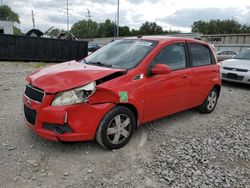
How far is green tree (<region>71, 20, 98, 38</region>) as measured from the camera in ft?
349

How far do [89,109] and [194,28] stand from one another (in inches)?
3785

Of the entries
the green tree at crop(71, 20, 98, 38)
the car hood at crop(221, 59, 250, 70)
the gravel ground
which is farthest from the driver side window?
the green tree at crop(71, 20, 98, 38)

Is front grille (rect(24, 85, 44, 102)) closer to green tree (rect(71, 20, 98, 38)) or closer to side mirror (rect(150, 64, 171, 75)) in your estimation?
side mirror (rect(150, 64, 171, 75))

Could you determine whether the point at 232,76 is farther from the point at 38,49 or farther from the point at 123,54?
the point at 38,49

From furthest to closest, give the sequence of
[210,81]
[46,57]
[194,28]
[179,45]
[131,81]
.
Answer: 1. [194,28]
2. [46,57]
3. [210,81]
4. [179,45]
5. [131,81]

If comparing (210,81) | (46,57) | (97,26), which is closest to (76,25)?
(97,26)

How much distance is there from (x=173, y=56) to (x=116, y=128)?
1.79 m

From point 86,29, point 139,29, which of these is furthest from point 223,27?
point 86,29

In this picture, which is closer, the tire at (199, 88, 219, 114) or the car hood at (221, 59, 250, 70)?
the tire at (199, 88, 219, 114)

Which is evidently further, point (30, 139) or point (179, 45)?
point (179, 45)

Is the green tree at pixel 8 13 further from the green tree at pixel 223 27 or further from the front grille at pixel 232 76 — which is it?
the front grille at pixel 232 76

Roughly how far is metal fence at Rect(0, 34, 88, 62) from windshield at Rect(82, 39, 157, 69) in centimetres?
1029

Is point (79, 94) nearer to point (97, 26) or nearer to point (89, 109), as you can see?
point (89, 109)

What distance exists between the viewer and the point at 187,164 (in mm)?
3391
